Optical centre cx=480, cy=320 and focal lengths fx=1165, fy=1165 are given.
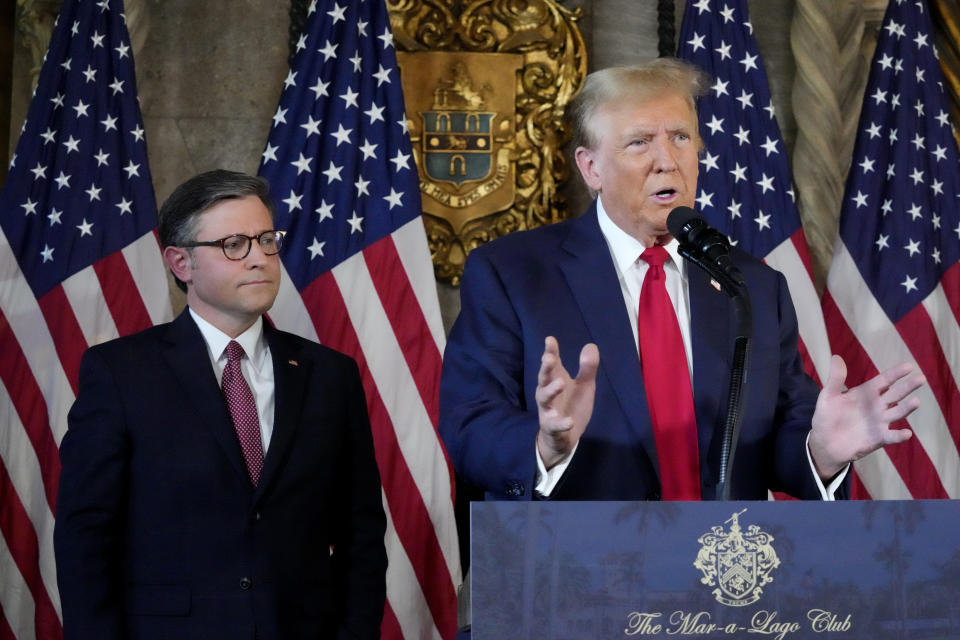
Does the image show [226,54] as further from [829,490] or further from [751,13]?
[829,490]

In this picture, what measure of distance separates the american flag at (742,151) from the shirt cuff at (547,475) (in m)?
2.85

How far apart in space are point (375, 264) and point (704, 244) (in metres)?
2.60

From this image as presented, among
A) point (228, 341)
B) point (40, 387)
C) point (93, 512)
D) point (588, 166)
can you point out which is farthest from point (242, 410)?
point (40, 387)

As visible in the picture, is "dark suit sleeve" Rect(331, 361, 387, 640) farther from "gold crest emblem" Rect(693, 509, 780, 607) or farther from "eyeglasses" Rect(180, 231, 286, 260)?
"gold crest emblem" Rect(693, 509, 780, 607)

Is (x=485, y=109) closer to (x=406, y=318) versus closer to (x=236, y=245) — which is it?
(x=406, y=318)

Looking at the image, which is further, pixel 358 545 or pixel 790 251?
pixel 790 251

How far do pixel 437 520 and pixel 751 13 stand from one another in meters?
2.72

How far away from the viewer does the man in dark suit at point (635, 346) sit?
2.21 metres

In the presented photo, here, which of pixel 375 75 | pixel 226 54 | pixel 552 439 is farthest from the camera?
pixel 226 54

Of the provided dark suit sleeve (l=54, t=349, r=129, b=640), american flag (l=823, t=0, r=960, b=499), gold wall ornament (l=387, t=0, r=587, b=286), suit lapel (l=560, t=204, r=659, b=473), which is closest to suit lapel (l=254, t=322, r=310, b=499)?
dark suit sleeve (l=54, t=349, r=129, b=640)

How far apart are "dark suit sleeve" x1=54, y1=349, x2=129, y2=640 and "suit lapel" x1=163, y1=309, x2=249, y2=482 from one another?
0.56 feet

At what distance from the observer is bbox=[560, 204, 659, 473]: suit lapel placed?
228 centimetres

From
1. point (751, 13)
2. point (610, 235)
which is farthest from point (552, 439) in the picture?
point (751, 13)

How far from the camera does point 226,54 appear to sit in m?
5.01
